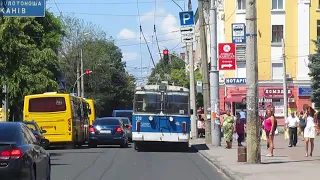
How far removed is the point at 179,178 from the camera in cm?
1819

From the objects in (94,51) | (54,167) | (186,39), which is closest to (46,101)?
(186,39)

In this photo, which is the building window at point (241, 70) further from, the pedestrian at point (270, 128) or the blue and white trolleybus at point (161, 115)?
the pedestrian at point (270, 128)

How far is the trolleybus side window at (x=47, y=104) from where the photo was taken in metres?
32.9

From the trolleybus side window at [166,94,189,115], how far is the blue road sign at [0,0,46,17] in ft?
22.2

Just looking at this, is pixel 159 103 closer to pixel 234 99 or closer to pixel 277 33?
pixel 234 99

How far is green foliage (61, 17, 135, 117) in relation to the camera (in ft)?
272

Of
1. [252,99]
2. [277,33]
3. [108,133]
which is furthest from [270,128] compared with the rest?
[277,33]

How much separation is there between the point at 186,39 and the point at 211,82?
17.8 ft

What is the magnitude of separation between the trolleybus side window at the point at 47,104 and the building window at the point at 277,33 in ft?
106

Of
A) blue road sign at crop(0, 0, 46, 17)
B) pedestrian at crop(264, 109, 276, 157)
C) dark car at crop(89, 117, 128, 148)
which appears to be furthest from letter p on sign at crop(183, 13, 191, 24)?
pedestrian at crop(264, 109, 276, 157)

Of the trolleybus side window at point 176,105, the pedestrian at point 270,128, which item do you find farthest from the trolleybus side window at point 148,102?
the pedestrian at point 270,128

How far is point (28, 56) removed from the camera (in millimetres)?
37781

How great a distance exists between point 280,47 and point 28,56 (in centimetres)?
2926

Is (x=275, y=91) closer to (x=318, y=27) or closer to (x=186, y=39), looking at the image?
(x=318, y=27)
